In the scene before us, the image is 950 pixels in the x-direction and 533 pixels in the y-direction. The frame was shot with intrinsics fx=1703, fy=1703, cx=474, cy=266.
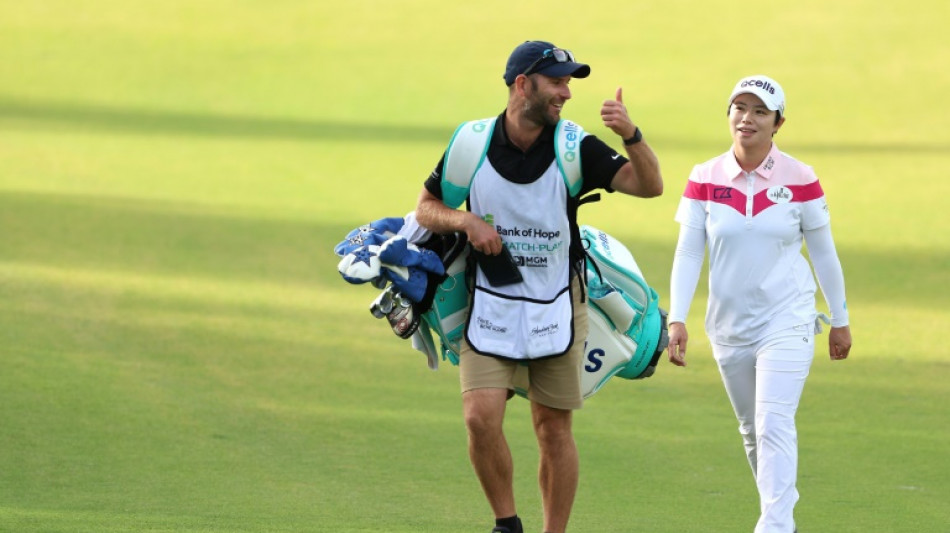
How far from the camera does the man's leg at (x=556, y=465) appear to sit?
6941mm

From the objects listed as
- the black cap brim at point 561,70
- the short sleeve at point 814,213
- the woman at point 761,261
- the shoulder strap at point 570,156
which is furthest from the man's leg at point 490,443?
the short sleeve at point 814,213

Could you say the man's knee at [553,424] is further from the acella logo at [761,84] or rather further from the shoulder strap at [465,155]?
the acella logo at [761,84]

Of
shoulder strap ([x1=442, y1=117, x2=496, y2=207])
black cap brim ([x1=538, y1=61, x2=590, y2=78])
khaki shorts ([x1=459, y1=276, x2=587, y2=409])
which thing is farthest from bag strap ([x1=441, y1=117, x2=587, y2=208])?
khaki shorts ([x1=459, y1=276, x2=587, y2=409])

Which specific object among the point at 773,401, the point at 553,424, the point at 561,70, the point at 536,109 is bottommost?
the point at 553,424

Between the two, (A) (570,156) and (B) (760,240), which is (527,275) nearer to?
(A) (570,156)

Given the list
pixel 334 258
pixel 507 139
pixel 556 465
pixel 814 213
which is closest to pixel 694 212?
pixel 814 213

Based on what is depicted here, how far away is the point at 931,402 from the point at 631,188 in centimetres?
480

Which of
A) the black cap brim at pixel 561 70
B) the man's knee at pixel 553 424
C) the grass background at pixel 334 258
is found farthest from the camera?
the grass background at pixel 334 258

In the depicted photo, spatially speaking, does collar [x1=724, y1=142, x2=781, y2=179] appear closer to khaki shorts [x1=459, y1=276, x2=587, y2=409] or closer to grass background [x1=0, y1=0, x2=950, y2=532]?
khaki shorts [x1=459, y1=276, x2=587, y2=409]

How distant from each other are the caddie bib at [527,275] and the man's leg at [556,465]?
0.32 meters

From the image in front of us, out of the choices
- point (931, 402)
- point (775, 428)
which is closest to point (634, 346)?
point (775, 428)

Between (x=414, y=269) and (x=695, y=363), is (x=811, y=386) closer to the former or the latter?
(x=695, y=363)

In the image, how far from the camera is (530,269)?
6.79 metres

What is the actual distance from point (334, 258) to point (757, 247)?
27.0 feet
